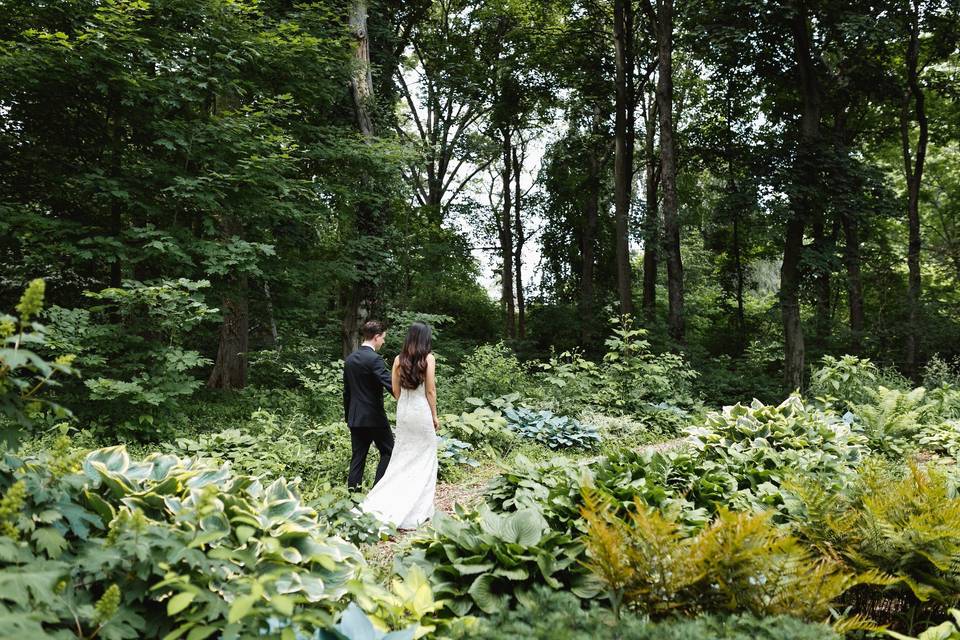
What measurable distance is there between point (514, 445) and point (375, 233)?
6.09m

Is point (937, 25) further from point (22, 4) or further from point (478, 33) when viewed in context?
point (22, 4)

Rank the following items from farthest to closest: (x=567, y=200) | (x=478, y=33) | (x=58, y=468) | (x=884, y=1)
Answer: (x=567, y=200) < (x=478, y=33) < (x=884, y=1) < (x=58, y=468)

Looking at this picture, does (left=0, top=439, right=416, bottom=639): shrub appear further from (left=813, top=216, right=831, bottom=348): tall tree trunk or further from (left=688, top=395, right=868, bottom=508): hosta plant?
(left=813, top=216, right=831, bottom=348): tall tree trunk

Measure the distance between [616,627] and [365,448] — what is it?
4215 mm

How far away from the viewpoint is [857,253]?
1653 cm

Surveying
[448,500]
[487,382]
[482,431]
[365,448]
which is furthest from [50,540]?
[487,382]

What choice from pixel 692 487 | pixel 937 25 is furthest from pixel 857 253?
pixel 692 487

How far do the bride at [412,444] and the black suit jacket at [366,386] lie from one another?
0.62ft

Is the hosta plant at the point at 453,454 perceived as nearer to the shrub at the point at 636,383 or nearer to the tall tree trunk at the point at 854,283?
the shrub at the point at 636,383

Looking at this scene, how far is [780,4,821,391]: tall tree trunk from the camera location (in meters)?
13.5

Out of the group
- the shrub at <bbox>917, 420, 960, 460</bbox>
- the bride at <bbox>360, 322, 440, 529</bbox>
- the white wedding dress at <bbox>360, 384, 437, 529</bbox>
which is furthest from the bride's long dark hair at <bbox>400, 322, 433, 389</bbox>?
the shrub at <bbox>917, 420, 960, 460</bbox>

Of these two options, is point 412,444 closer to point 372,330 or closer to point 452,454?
point 372,330

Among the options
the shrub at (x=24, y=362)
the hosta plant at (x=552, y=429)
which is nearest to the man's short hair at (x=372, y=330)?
the hosta plant at (x=552, y=429)

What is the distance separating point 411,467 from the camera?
18.8 ft
